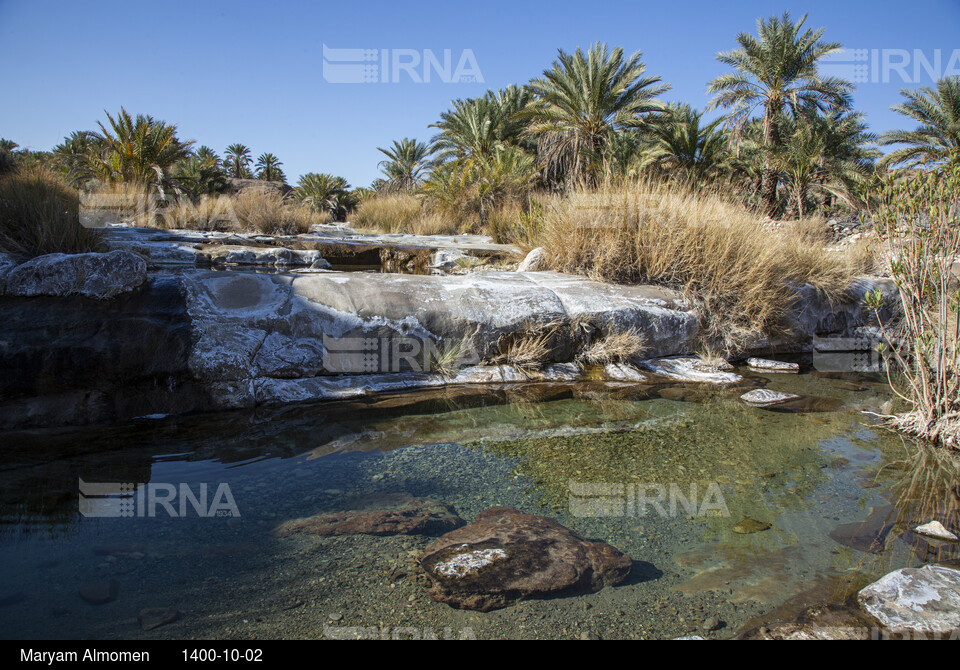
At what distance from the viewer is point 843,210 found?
19.3 metres

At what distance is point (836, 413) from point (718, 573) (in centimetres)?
273

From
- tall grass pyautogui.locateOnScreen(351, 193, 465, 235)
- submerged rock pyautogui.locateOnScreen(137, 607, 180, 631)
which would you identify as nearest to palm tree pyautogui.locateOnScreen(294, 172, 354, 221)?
tall grass pyautogui.locateOnScreen(351, 193, 465, 235)

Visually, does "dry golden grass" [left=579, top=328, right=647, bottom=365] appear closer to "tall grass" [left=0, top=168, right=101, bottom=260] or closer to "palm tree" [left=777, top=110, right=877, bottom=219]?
"tall grass" [left=0, top=168, right=101, bottom=260]

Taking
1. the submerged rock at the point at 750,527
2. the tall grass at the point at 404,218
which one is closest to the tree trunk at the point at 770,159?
the tall grass at the point at 404,218

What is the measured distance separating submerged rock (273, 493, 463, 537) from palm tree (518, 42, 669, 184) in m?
12.0

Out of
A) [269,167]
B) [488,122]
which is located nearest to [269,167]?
[269,167]

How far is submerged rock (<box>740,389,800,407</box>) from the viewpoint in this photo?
167 inches

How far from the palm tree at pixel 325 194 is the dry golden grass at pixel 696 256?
67.6 feet

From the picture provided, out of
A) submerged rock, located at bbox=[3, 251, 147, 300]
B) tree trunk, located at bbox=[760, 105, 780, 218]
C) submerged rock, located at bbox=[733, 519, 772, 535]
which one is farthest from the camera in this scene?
tree trunk, located at bbox=[760, 105, 780, 218]

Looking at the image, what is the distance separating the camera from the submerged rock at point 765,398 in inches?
167

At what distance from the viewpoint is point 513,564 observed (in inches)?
78.6

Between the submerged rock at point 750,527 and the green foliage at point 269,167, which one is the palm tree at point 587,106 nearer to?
the submerged rock at point 750,527

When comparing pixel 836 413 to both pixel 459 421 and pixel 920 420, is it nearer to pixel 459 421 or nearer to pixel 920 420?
pixel 920 420
